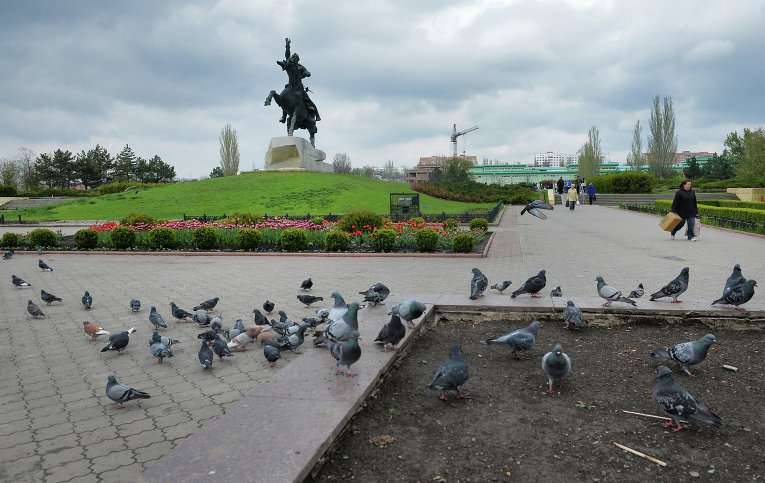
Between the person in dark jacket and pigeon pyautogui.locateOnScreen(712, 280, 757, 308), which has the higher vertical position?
the person in dark jacket

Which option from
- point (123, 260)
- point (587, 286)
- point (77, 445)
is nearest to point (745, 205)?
point (587, 286)


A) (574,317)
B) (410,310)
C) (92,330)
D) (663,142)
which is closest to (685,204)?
(574,317)

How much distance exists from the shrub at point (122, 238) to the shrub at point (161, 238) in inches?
24.1

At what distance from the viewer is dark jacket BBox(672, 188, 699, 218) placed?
1526 cm

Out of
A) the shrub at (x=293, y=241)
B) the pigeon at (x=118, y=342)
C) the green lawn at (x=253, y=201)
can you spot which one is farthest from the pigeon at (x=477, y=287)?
the green lawn at (x=253, y=201)

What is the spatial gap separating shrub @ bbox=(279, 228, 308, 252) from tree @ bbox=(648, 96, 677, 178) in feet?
205

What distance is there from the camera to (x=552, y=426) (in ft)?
11.3

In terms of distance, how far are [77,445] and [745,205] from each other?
1104 inches

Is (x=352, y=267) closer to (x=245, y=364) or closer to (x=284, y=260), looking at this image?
(x=284, y=260)

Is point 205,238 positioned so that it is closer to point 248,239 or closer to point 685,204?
point 248,239

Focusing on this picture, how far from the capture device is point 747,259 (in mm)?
11375

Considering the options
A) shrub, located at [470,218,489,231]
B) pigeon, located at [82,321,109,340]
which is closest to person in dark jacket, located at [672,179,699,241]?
shrub, located at [470,218,489,231]

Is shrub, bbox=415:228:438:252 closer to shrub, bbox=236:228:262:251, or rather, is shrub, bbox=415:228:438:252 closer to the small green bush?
shrub, bbox=236:228:262:251

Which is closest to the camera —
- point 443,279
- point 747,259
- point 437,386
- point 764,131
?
point 437,386
